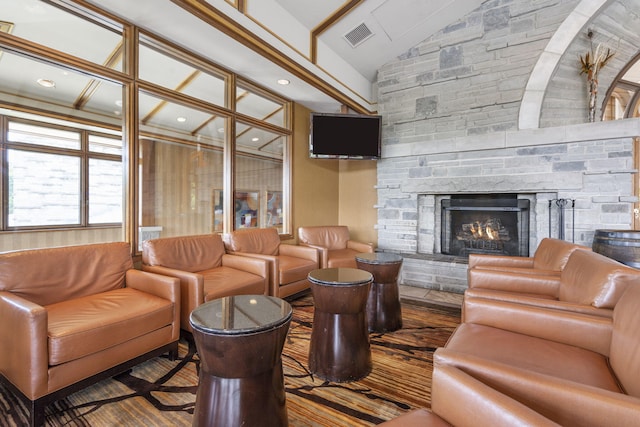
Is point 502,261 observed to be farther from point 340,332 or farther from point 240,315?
point 240,315

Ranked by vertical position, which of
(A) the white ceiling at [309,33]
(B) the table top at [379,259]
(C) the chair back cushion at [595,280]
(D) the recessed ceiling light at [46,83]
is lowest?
(B) the table top at [379,259]

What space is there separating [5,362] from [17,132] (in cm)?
225

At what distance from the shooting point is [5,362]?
173cm

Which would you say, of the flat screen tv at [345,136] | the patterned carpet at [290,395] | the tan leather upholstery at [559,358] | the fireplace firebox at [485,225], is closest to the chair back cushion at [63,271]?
the patterned carpet at [290,395]

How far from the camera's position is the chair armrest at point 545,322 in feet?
4.66

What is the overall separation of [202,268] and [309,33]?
9.45 feet

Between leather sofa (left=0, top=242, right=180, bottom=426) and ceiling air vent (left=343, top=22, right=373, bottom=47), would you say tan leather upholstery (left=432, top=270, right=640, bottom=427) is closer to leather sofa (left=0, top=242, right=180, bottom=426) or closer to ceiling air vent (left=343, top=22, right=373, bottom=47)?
leather sofa (left=0, top=242, right=180, bottom=426)

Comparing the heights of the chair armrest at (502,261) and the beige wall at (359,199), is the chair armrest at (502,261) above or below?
below

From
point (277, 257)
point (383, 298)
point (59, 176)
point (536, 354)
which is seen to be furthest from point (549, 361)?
point (59, 176)

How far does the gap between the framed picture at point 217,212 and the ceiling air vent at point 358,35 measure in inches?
102

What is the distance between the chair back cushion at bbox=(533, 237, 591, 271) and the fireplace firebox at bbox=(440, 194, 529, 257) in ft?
4.18

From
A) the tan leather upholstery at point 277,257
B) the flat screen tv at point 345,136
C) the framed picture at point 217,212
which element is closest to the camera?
the tan leather upholstery at point 277,257

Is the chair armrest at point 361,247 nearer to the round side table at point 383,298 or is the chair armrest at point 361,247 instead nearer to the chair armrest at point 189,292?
the round side table at point 383,298

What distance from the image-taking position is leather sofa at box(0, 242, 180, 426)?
5.18 ft
